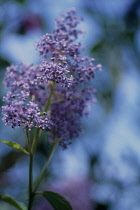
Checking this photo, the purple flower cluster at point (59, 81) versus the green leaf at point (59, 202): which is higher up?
the purple flower cluster at point (59, 81)

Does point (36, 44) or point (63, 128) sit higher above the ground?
point (36, 44)

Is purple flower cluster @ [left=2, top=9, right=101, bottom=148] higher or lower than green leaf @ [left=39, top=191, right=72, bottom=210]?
higher

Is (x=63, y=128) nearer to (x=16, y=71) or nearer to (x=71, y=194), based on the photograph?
(x=16, y=71)

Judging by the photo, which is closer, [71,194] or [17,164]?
[71,194]

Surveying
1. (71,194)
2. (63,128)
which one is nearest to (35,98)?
(63,128)

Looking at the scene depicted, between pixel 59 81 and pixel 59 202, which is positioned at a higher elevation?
pixel 59 81

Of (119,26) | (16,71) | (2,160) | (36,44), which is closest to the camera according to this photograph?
(36,44)

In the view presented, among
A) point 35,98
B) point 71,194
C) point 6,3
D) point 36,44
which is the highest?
point 6,3

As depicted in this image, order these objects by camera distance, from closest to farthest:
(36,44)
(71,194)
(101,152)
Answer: (36,44)
(71,194)
(101,152)
